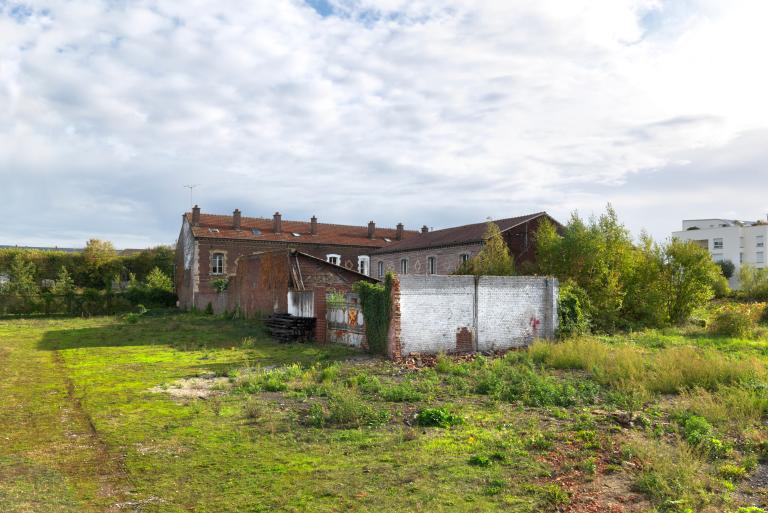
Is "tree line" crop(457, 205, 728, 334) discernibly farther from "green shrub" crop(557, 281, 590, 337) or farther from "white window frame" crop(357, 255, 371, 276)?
"white window frame" crop(357, 255, 371, 276)

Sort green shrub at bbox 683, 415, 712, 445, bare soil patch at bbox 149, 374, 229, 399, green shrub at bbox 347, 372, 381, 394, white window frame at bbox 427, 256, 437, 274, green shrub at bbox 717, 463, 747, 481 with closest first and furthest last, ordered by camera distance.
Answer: green shrub at bbox 717, 463, 747, 481 < green shrub at bbox 683, 415, 712, 445 < bare soil patch at bbox 149, 374, 229, 399 < green shrub at bbox 347, 372, 381, 394 < white window frame at bbox 427, 256, 437, 274

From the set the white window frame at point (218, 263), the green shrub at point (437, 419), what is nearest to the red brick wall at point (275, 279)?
the white window frame at point (218, 263)

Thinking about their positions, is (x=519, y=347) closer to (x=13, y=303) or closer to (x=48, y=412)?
(x=48, y=412)

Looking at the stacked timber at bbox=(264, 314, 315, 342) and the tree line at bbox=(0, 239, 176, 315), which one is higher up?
the tree line at bbox=(0, 239, 176, 315)

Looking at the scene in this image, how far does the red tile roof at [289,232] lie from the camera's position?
1738 inches

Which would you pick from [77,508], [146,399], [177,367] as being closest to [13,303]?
[177,367]

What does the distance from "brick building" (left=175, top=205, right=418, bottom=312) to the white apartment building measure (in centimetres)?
4165

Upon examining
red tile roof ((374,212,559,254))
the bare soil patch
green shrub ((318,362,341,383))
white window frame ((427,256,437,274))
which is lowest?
the bare soil patch

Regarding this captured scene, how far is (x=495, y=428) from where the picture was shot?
27.0 feet

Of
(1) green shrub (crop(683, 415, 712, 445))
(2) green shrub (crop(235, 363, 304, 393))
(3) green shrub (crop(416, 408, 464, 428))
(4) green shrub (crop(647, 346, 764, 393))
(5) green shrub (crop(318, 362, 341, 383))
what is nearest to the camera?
(1) green shrub (crop(683, 415, 712, 445))

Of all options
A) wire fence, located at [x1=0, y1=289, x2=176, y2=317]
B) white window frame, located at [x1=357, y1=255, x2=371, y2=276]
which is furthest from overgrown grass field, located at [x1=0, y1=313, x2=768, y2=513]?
white window frame, located at [x1=357, y1=255, x2=371, y2=276]

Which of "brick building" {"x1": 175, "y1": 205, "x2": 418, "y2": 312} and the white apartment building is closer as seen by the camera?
"brick building" {"x1": 175, "y1": 205, "x2": 418, "y2": 312}

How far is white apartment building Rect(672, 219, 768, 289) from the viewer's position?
217 ft

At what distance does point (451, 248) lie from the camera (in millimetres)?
37062
